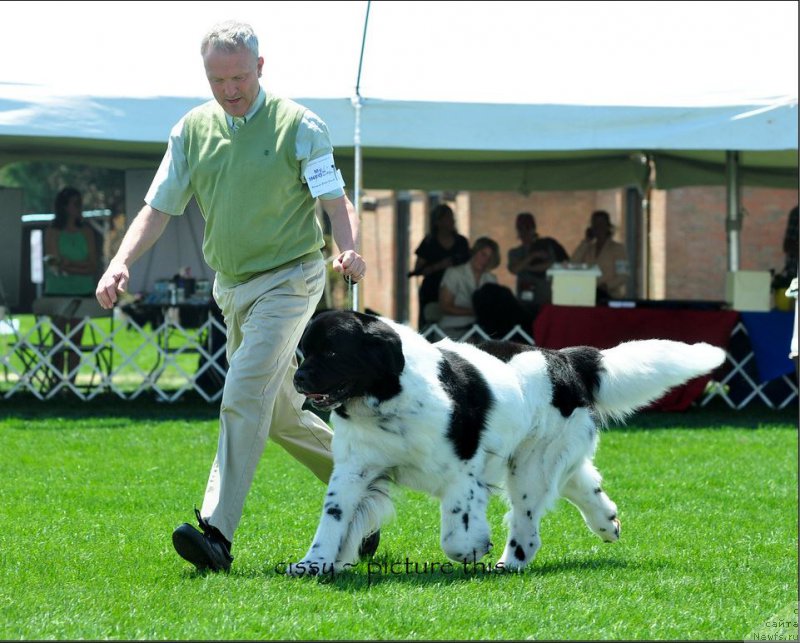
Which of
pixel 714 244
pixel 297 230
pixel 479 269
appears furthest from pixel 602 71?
pixel 714 244

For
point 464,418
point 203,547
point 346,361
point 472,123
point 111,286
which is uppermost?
point 472,123

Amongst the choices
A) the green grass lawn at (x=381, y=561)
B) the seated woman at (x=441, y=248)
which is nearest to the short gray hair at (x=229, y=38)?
the green grass lawn at (x=381, y=561)

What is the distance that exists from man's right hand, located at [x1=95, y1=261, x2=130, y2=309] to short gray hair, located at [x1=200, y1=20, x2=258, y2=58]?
811 mm

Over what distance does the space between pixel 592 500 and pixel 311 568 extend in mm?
1287

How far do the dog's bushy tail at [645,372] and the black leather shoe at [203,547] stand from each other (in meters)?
1.61

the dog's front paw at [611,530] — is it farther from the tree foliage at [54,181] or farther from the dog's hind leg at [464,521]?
the tree foliage at [54,181]

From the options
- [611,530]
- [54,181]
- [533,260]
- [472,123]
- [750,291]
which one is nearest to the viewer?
[611,530]

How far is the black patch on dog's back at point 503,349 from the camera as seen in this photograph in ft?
15.4

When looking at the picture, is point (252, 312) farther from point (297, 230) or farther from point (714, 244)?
point (714, 244)

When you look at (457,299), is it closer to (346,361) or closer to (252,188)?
(252,188)

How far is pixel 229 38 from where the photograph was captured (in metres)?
4.05

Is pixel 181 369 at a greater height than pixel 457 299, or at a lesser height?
lesser

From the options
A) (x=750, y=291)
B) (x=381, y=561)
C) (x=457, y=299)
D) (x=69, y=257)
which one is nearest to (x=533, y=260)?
(x=457, y=299)

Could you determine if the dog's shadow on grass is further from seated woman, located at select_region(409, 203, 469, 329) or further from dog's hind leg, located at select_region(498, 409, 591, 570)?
seated woman, located at select_region(409, 203, 469, 329)
